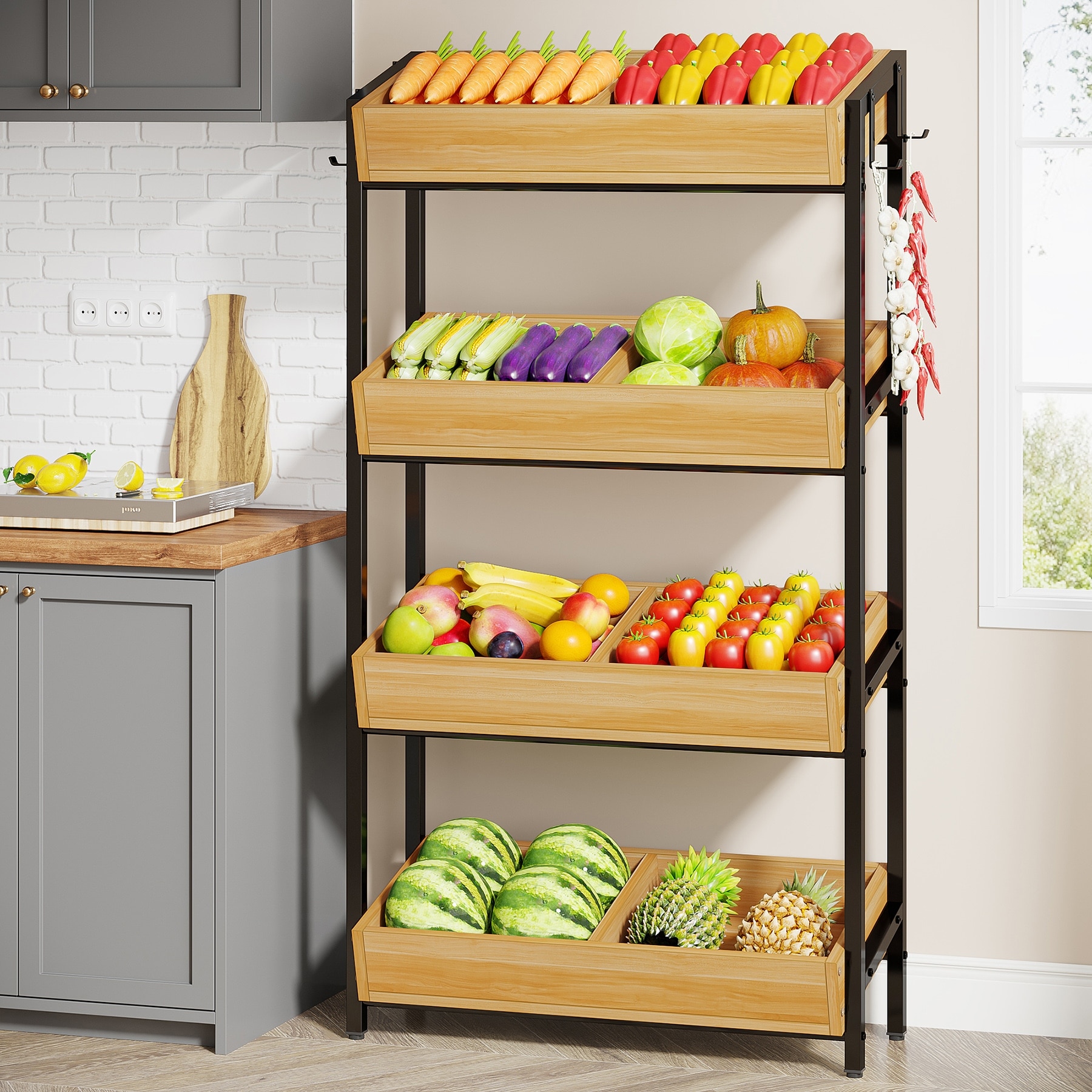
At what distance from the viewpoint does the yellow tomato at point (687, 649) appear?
8.55 ft

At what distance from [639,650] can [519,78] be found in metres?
1.04

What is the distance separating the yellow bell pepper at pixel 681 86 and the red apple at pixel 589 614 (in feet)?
2.95

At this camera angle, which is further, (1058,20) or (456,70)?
(1058,20)

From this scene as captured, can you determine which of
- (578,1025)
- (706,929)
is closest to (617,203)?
(706,929)

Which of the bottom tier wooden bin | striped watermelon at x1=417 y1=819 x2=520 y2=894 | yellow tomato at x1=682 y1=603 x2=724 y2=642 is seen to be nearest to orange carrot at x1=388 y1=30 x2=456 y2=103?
yellow tomato at x1=682 y1=603 x2=724 y2=642

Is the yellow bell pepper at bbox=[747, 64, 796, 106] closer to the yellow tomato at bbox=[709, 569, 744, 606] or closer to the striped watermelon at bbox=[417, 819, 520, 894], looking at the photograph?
the yellow tomato at bbox=[709, 569, 744, 606]

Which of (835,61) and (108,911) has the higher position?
(835,61)

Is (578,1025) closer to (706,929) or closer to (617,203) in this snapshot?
(706,929)

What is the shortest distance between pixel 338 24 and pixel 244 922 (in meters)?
1.83

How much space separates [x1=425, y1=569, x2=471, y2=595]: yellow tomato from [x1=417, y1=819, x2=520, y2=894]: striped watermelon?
1.53 ft

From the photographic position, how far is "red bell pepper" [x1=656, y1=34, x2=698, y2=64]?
9.07 feet

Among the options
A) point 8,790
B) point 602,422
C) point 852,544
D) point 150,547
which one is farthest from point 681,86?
point 8,790

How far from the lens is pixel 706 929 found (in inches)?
108

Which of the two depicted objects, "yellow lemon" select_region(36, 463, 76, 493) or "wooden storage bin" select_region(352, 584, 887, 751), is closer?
"wooden storage bin" select_region(352, 584, 887, 751)
